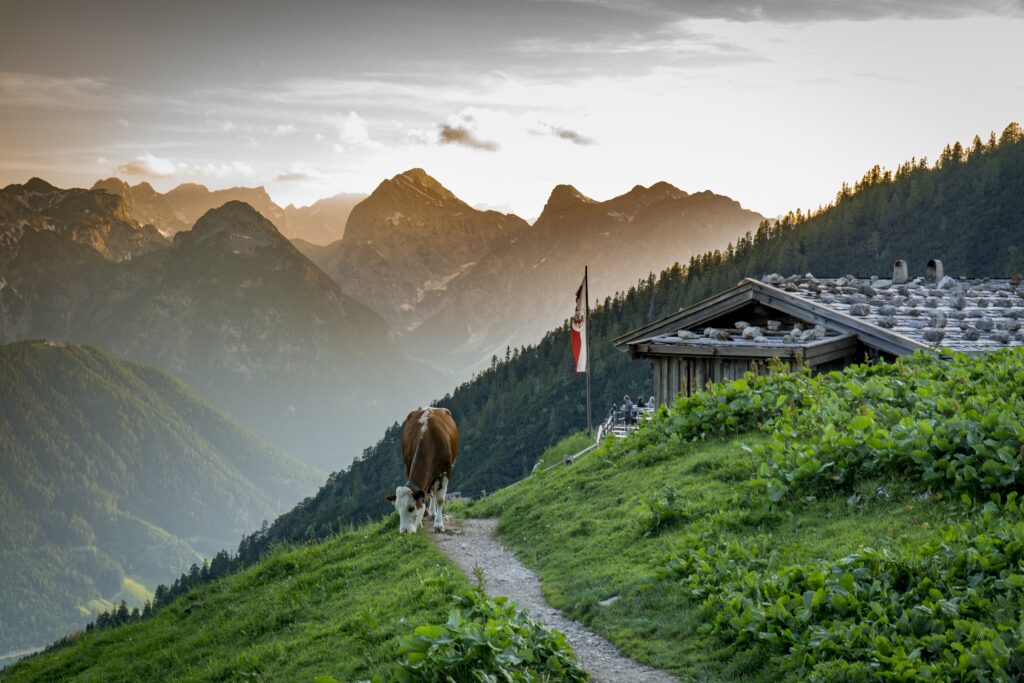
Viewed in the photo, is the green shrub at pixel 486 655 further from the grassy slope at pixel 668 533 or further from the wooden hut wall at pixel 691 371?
the wooden hut wall at pixel 691 371

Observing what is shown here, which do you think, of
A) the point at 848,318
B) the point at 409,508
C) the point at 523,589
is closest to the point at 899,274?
the point at 848,318

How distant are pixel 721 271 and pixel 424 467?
164583 millimetres

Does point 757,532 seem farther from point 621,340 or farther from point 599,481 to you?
point 621,340

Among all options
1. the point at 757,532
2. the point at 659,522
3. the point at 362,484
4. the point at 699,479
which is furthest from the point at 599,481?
the point at 362,484

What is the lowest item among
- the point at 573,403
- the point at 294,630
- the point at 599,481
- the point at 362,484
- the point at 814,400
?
the point at 362,484

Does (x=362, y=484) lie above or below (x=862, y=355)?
below

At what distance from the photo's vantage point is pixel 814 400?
53.0 feet

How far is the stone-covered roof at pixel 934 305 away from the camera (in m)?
20.3

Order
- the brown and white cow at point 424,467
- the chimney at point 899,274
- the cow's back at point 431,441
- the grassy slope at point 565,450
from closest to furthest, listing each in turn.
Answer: the brown and white cow at point 424,467 → the cow's back at point 431,441 → the chimney at point 899,274 → the grassy slope at point 565,450

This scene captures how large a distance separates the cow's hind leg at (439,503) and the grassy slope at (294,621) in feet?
2.95

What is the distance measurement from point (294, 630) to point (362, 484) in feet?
528

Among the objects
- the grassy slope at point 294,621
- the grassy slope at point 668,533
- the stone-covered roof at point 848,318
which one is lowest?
the grassy slope at point 294,621

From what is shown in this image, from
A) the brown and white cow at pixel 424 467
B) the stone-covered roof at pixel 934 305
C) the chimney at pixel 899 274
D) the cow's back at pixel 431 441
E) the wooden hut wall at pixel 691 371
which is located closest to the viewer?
the brown and white cow at pixel 424 467

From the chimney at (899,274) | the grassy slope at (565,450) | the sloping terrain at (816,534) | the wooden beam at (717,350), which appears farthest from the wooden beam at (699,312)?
the grassy slope at (565,450)
